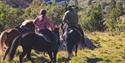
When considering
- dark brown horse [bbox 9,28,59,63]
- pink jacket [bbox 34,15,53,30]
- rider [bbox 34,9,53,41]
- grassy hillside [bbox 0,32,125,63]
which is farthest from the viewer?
grassy hillside [bbox 0,32,125,63]

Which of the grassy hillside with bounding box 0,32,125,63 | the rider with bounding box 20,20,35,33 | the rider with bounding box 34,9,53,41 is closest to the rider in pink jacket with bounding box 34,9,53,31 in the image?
the rider with bounding box 34,9,53,41

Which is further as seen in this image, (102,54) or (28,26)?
(102,54)

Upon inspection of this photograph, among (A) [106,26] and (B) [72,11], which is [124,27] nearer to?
(A) [106,26]

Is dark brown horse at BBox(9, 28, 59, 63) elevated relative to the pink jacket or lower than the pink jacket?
lower

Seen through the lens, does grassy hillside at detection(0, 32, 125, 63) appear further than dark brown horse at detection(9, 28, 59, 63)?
Yes

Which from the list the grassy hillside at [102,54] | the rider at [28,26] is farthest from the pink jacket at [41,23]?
the grassy hillside at [102,54]

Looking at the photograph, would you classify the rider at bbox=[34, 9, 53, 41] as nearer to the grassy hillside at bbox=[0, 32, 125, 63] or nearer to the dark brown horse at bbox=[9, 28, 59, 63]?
the dark brown horse at bbox=[9, 28, 59, 63]

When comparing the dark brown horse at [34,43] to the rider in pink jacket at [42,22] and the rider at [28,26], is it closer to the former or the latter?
the rider in pink jacket at [42,22]

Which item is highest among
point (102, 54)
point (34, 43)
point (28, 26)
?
point (28, 26)

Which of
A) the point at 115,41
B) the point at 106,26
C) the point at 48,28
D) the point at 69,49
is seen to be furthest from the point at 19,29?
the point at 106,26


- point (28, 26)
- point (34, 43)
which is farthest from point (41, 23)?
point (34, 43)

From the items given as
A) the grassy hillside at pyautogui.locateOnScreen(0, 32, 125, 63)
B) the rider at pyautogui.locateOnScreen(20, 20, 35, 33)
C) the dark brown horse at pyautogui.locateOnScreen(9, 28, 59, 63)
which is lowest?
the grassy hillside at pyautogui.locateOnScreen(0, 32, 125, 63)

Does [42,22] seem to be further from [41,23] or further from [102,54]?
[102,54]

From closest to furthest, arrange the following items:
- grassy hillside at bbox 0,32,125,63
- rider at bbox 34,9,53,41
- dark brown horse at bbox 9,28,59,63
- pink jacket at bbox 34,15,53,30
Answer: dark brown horse at bbox 9,28,59,63 < rider at bbox 34,9,53,41 < pink jacket at bbox 34,15,53,30 < grassy hillside at bbox 0,32,125,63
